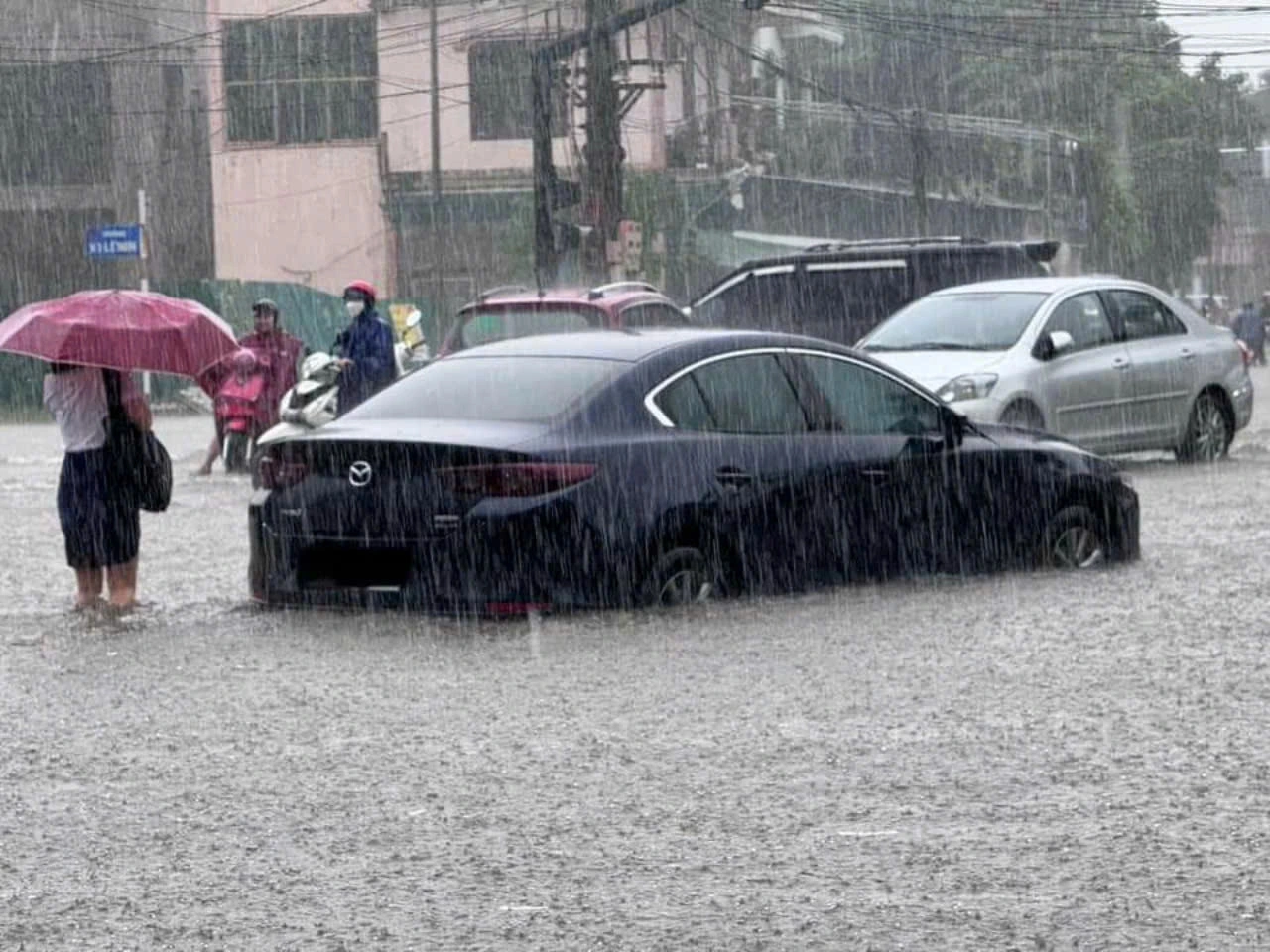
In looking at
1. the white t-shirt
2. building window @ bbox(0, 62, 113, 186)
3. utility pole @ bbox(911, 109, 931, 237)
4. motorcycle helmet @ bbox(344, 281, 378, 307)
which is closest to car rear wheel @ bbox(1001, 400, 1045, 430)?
motorcycle helmet @ bbox(344, 281, 378, 307)

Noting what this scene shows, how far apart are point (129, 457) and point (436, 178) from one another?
36.9 m

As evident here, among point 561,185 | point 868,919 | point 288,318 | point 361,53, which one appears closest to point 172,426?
point 561,185

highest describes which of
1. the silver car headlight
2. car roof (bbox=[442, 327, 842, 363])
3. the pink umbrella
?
the pink umbrella

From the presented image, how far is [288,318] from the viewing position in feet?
149

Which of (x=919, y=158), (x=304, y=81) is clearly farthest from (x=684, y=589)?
(x=919, y=158)

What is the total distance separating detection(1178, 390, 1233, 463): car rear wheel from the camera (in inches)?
825

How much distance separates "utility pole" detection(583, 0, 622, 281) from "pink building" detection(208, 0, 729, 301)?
61.1 feet

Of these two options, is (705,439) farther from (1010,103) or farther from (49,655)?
(1010,103)

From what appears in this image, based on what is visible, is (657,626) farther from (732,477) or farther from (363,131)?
(363,131)

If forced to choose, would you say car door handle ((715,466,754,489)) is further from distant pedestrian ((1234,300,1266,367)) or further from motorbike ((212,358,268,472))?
distant pedestrian ((1234,300,1266,367))

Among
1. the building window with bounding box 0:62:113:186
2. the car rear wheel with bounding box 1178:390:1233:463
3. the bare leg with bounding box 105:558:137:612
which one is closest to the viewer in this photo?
the bare leg with bounding box 105:558:137:612

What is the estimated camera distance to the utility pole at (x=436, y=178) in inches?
1902

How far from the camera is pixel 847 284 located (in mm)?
23266

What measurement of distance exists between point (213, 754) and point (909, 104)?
70128 mm
